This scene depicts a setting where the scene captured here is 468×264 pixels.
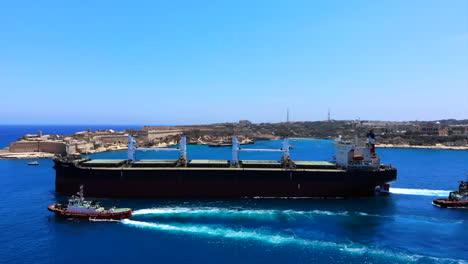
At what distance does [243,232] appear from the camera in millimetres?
21359

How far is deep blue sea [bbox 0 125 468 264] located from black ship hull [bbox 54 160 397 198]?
48.0 inches

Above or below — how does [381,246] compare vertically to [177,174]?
below

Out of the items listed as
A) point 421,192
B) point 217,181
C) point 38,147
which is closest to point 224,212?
point 217,181

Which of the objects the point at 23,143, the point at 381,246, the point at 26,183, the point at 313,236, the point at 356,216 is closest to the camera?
the point at 381,246

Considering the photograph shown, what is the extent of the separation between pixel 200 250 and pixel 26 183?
95.8 feet

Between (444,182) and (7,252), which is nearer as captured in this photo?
(7,252)

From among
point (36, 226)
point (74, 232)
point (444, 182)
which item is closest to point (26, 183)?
point (36, 226)

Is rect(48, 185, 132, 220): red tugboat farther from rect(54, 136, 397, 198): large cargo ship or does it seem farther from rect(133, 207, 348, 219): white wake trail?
rect(54, 136, 397, 198): large cargo ship

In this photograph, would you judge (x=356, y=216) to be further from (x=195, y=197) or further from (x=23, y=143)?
(x=23, y=143)

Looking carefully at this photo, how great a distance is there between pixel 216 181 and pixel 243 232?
9645mm

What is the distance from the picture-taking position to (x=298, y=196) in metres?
30.8

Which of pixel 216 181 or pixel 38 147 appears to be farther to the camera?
pixel 38 147

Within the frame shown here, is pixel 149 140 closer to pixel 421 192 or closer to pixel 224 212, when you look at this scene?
pixel 224 212

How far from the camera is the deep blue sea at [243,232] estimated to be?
17.9 metres
